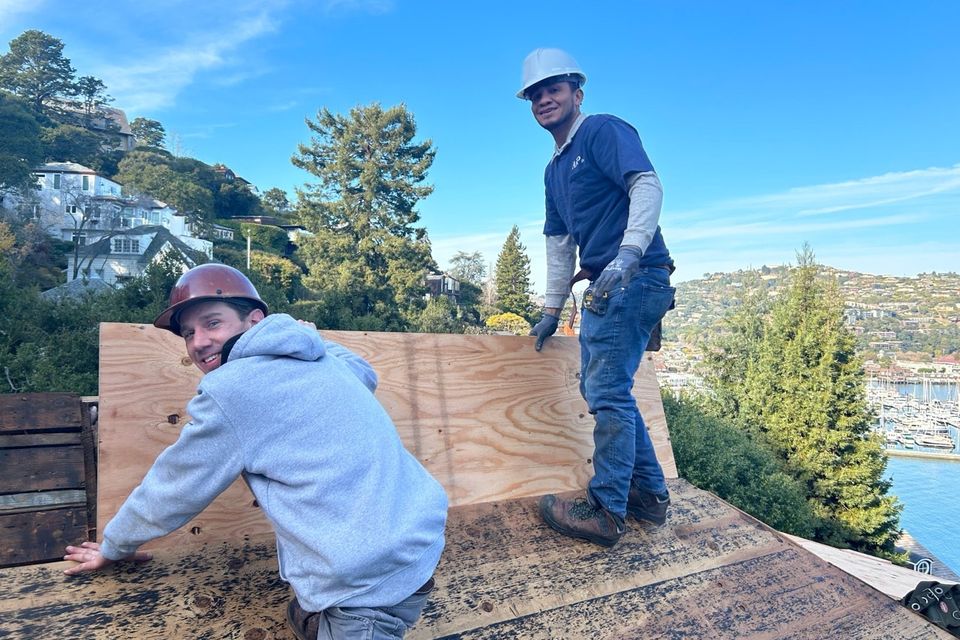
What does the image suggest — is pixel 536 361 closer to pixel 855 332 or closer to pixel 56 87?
pixel 855 332

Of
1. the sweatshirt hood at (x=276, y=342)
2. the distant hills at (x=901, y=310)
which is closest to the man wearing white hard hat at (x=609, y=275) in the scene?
the sweatshirt hood at (x=276, y=342)

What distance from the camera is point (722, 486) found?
39.7ft

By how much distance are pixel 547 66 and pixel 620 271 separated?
1085 mm

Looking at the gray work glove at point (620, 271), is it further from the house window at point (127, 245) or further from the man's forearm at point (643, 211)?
the house window at point (127, 245)

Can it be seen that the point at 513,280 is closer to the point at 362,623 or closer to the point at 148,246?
the point at 148,246

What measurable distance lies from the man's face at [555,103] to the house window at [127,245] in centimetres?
5132

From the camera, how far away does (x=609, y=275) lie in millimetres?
2383

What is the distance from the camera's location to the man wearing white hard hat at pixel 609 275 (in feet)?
8.09

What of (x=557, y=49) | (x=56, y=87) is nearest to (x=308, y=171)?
(x=557, y=49)

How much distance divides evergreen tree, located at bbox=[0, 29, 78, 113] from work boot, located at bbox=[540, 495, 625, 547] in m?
72.1

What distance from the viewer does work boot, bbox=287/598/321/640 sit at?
1.58 m

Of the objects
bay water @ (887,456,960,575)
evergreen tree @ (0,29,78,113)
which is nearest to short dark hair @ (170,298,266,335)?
bay water @ (887,456,960,575)

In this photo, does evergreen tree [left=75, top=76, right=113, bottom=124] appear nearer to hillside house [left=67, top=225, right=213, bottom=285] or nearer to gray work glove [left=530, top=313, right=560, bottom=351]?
hillside house [left=67, top=225, right=213, bottom=285]

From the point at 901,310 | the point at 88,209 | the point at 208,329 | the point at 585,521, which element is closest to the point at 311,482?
Answer: the point at 208,329
